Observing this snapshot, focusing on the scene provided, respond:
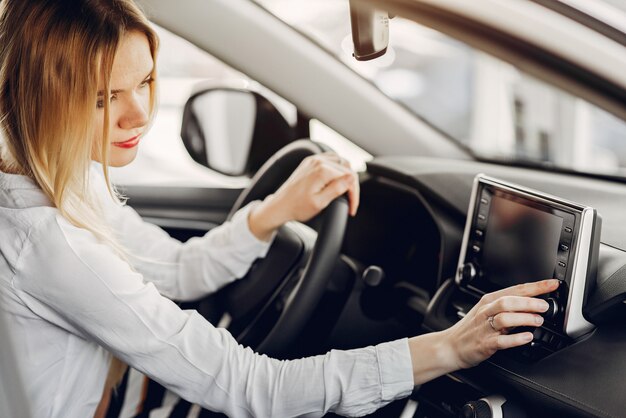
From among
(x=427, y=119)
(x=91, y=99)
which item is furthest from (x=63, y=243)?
(x=427, y=119)

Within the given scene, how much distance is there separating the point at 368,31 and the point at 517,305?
487 mm

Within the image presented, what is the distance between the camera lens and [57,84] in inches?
45.6

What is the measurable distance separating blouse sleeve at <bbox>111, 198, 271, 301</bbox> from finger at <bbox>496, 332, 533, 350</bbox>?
66 cm

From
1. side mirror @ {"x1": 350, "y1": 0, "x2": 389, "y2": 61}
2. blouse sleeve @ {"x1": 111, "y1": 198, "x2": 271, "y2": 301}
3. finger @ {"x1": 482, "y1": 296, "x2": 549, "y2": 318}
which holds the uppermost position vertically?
side mirror @ {"x1": 350, "y1": 0, "x2": 389, "y2": 61}

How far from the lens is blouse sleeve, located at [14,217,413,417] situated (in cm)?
117

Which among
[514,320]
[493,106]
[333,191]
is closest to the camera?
[514,320]

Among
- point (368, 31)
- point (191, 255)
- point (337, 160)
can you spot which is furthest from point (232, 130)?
point (368, 31)

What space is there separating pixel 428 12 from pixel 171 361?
25.1 inches

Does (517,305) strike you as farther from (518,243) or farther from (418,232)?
(418,232)

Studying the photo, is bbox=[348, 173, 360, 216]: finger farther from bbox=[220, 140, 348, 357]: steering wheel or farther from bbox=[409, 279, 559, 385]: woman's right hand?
bbox=[409, 279, 559, 385]: woman's right hand

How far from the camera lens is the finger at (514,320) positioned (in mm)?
1078

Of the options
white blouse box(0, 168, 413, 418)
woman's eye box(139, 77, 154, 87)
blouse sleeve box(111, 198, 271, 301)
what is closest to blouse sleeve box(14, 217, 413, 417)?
white blouse box(0, 168, 413, 418)

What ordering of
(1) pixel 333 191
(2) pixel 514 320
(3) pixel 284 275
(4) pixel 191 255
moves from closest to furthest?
(2) pixel 514 320 < (1) pixel 333 191 < (3) pixel 284 275 < (4) pixel 191 255

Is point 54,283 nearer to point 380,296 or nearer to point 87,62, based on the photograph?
point 87,62
